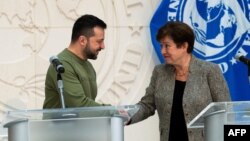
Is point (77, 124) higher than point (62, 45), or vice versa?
point (62, 45)

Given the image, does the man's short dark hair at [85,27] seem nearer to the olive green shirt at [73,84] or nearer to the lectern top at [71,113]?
the olive green shirt at [73,84]

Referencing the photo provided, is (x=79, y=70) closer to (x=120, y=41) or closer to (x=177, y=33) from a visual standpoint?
(x=177, y=33)

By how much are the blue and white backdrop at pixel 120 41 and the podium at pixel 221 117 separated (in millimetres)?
3137

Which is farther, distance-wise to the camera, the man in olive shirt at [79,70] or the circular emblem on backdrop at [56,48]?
the circular emblem on backdrop at [56,48]

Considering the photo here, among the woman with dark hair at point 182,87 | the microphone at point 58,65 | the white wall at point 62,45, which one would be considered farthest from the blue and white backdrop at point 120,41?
the microphone at point 58,65

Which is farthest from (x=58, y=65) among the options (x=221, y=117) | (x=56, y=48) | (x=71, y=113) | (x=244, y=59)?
(x=56, y=48)

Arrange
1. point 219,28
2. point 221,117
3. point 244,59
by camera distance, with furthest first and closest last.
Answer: point 219,28, point 244,59, point 221,117

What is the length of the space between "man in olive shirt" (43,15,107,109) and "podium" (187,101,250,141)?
101 centimetres

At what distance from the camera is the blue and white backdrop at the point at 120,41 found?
20.8 feet

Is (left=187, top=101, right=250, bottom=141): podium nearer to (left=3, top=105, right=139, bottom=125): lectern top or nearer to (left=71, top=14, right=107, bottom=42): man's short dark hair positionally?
(left=3, top=105, right=139, bottom=125): lectern top

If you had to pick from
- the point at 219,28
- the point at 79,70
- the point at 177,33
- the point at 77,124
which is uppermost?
the point at 219,28

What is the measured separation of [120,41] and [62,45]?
55 centimetres

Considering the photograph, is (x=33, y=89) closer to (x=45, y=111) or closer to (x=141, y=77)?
(x=141, y=77)

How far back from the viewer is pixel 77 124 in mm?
3238
